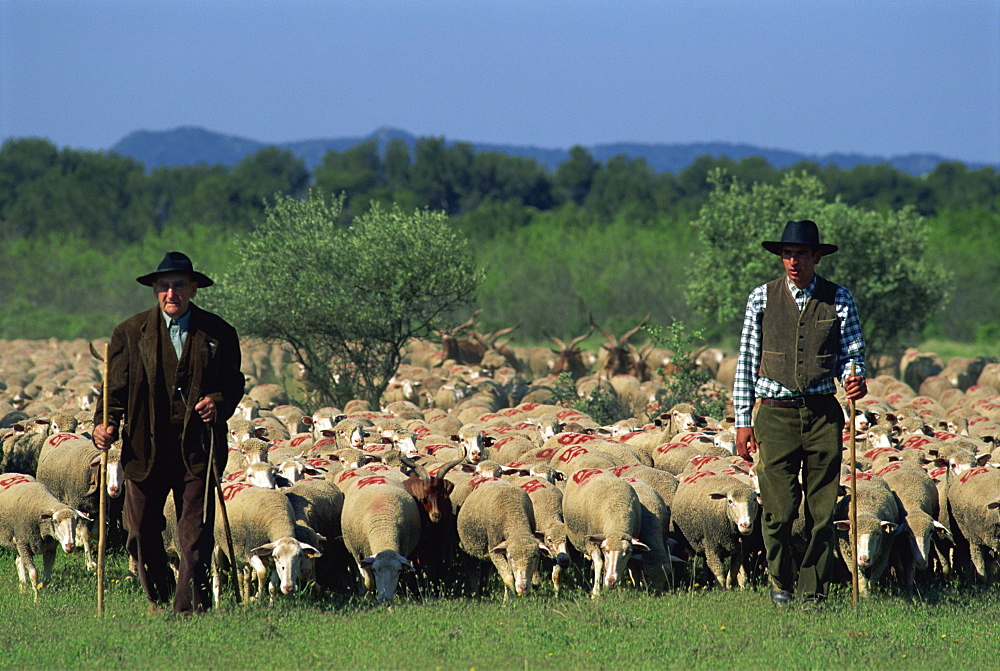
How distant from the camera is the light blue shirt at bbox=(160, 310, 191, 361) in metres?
7.65

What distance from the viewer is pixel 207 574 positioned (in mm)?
7789

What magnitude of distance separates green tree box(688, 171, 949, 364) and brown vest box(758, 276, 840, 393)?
17820 millimetres

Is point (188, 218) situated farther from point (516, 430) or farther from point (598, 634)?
point (598, 634)

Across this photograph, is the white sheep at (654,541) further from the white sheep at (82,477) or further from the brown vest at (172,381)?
the white sheep at (82,477)

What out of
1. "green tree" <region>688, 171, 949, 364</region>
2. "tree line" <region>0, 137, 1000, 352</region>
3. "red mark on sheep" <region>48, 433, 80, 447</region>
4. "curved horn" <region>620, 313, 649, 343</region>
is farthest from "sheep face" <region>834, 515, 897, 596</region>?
"green tree" <region>688, 171, 949, 364</region>

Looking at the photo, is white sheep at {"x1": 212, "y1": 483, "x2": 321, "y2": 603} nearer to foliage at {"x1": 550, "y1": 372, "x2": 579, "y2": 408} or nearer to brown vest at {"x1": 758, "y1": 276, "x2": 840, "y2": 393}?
brown vest at {"x1": 758, "y1": 276, "x2": 840, "y2": 393}

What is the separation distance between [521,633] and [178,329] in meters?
3.19

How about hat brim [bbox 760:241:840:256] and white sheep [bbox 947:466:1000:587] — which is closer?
hat brim [bbox 760:241:840:256]

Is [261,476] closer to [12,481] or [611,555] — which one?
[12,481]

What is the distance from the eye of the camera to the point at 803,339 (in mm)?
7742

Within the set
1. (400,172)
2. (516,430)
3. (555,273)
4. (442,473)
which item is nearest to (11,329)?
(555,273)

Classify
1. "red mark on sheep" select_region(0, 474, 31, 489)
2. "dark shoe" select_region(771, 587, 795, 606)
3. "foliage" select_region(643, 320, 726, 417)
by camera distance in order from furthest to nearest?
"foliage" select_region(643, 320, 726, 417) < "red mark on sheep" select_region(0, 474, 31, 489) < "dark shoe" select_region(771, 587, 795, 606)

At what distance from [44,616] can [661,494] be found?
5.33 meters

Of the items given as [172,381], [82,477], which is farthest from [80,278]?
[172,381]
